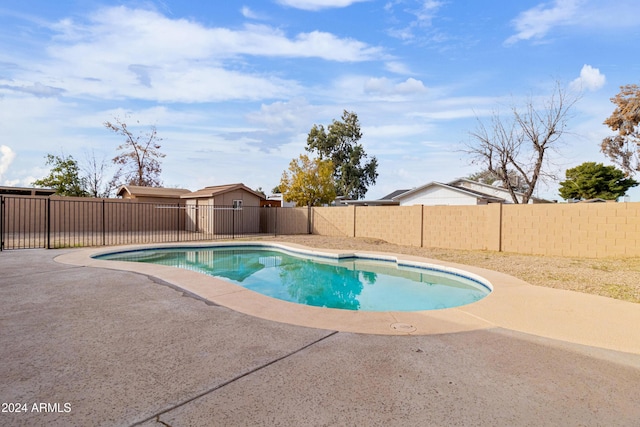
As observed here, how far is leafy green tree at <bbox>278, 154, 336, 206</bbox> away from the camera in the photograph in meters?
21.8

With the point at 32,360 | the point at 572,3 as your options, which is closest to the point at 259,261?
the point at 32,360

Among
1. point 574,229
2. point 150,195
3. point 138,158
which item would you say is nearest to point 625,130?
point 574,229

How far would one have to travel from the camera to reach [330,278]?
8.41 meters

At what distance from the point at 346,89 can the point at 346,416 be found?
52.4 feet

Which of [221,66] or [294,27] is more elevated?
[294,27]

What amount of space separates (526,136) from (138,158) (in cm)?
2684

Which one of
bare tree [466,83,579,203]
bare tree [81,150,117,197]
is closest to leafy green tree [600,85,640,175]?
bare tree [466,83,579,203]

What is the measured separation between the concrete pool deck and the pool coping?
0.03 metres

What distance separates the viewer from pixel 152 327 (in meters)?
3.54

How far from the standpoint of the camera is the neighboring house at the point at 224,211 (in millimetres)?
17125

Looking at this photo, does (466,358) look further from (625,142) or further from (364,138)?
(364,138)

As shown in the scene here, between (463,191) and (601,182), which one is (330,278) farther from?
(601,182)

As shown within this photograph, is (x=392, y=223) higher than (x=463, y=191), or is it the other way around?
(x=463, y=191)

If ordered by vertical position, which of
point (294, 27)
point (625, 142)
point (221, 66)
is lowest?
point (625, 142)
